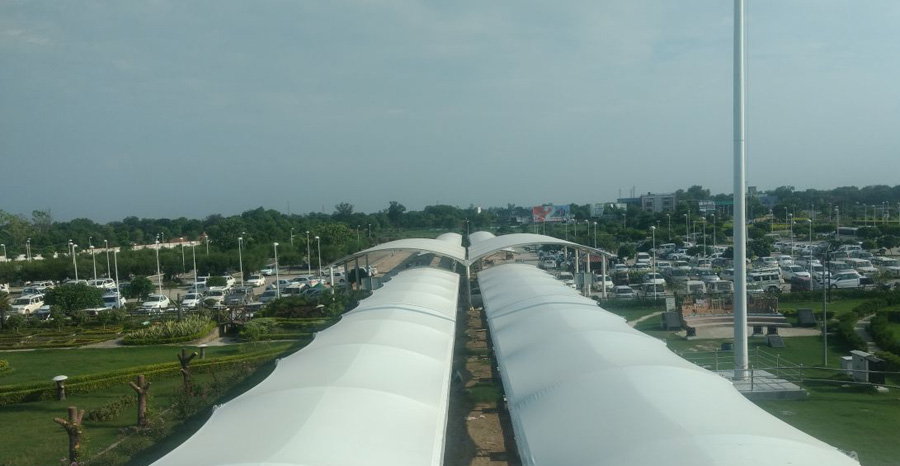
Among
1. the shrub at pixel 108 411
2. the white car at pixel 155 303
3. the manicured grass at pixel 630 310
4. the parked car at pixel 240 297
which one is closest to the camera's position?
the shrub at pixel 108 411

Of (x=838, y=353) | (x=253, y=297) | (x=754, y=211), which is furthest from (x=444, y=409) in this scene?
(x=754, y=211)

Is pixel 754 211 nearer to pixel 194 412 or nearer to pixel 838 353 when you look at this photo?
pixel 838 353

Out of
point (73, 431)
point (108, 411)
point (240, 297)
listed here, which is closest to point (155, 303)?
point (240, 297)

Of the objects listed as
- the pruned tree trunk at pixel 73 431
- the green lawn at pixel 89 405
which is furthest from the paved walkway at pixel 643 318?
the pruned tree trunk at pixel 73 431

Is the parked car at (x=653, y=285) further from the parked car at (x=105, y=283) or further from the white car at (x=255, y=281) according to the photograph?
the parked car at (x=105, y=283)

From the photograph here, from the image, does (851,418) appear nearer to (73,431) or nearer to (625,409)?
(625,409)

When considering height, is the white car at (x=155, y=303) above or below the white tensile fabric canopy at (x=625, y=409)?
below
